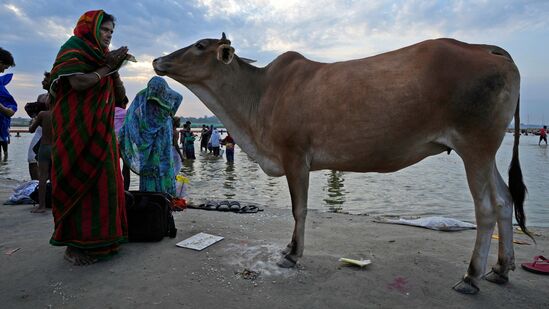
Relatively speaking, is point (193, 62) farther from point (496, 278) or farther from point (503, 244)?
point (496, 278)

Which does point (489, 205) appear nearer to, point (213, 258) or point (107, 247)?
point (213, 258)

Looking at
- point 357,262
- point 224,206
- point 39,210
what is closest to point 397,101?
point 357,262

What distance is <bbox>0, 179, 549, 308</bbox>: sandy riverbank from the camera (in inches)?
118

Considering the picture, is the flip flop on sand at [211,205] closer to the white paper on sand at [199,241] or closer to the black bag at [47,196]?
the white paper on sand at [199,241]

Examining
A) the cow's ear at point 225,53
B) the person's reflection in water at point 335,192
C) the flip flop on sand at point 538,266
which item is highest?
the cow's ear at point 225,53

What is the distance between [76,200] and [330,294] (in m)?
2.35

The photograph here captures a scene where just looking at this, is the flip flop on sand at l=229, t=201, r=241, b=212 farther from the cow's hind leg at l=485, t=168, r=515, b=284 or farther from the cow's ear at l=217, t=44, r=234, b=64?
the cow's hind leg at l=485, t=168, r=515, b=284

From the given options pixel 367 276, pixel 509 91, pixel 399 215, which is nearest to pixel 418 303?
pixel 367 276

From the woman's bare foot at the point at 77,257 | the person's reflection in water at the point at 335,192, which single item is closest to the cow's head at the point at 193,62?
the woman's bare foot at the point at 77,257

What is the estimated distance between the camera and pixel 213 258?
12.5ft

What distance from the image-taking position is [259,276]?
3.47 m

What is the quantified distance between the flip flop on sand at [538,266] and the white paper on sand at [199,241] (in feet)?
10.2

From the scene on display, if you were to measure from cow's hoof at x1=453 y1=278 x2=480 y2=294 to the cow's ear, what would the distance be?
2948mm

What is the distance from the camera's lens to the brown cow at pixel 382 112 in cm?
317
